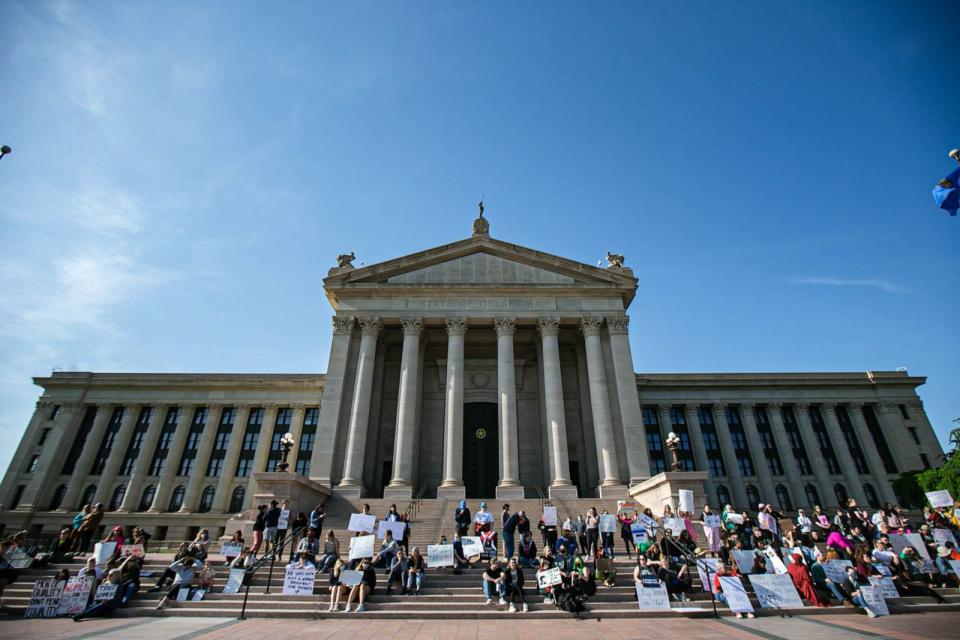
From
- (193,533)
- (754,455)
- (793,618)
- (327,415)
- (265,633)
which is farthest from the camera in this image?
(754,455)

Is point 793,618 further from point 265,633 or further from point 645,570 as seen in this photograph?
point 265,633

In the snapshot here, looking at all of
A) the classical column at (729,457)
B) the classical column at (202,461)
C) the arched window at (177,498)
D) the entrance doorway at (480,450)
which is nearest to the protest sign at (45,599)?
the entrance doorway at (480,450)

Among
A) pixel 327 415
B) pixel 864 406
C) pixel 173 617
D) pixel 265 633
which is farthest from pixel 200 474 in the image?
pixel 864 406

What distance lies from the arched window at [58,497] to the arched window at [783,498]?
70761 millimetres

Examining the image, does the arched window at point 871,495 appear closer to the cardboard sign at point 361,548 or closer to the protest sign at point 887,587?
the protest sign at point 887,587

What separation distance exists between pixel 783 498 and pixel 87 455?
231ft

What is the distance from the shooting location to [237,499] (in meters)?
45.4

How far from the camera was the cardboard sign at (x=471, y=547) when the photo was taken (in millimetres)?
14422

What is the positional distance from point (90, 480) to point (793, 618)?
59.5 m

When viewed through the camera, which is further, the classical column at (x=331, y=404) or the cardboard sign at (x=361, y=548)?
the classical column at (x=331, y=404)

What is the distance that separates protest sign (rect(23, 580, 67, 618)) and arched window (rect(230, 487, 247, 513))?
121ft

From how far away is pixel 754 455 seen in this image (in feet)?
154

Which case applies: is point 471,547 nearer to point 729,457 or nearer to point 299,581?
point 299,581

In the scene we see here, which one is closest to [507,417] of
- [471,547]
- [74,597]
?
[471,547]
